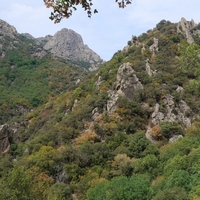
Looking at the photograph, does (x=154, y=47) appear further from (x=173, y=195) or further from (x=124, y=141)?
(x=173, y=195)

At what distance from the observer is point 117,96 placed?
52.1 m

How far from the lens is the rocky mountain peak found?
158 metres

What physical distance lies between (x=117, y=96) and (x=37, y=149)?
14.2m

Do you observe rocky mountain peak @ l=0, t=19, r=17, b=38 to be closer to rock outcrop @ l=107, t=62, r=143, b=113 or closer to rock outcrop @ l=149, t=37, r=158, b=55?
rock outcrop @ l=149, t=37, r=158, b=55

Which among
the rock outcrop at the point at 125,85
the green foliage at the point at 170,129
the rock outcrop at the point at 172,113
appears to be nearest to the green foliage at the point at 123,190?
the green foliage at the point at 170,129

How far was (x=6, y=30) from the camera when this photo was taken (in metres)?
163

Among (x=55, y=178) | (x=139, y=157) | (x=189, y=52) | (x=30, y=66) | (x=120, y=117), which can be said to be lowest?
(x=55, y=178)

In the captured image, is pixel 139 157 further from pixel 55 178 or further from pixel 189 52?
pixel 189 52

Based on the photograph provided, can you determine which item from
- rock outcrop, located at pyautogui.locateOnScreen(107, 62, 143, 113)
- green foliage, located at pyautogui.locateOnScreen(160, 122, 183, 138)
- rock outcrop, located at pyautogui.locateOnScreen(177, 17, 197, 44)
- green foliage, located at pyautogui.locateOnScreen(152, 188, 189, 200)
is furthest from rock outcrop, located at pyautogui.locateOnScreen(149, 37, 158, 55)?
green foliage, located at pyautogui.locateOnScreen(152, 188, 189, 200)

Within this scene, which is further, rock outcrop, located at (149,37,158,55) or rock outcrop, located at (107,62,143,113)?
rock outcrop, located at (149,37,158,55)

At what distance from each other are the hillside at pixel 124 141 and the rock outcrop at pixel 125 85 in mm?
155

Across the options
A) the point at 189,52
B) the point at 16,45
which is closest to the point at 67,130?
the point at 189,52

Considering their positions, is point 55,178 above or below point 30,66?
below

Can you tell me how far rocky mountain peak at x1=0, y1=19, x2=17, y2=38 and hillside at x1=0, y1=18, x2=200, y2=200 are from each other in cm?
10058
